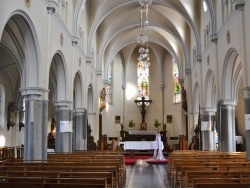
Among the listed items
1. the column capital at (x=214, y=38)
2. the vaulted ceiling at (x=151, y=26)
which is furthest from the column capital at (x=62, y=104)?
the column capital at (x=214, y=38)

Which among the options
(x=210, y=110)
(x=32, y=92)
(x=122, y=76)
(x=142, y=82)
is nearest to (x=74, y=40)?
(x=32, y=92)

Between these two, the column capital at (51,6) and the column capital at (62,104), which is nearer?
the column capital at (51,6)

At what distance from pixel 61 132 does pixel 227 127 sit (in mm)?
8674

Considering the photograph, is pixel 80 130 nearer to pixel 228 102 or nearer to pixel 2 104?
pixel 2 104

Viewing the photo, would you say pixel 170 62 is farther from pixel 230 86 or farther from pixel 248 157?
pixel 248 157

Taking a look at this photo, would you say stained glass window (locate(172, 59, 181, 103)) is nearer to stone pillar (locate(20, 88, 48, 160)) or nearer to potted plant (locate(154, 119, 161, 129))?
potted plant (locate(154, 119, 161, 129))

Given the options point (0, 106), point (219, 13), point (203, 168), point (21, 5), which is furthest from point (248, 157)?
point (0, 106)

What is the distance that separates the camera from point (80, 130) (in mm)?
22828

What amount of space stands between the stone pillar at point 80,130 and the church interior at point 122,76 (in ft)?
0.23

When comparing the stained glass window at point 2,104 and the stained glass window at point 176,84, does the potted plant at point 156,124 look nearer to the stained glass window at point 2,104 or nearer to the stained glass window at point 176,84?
the stained glass window at point 176,84

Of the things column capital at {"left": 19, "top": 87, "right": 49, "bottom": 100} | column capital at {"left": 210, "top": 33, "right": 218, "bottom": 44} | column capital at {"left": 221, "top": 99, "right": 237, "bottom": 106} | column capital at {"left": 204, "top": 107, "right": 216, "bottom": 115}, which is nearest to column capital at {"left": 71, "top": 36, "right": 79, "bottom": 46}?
column capital at {"left": 19, "top": 87, "right": 49, "bottom": 100}

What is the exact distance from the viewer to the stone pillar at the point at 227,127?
17.7m

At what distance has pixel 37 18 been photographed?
13.4m

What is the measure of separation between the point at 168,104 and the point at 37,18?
24.4m
